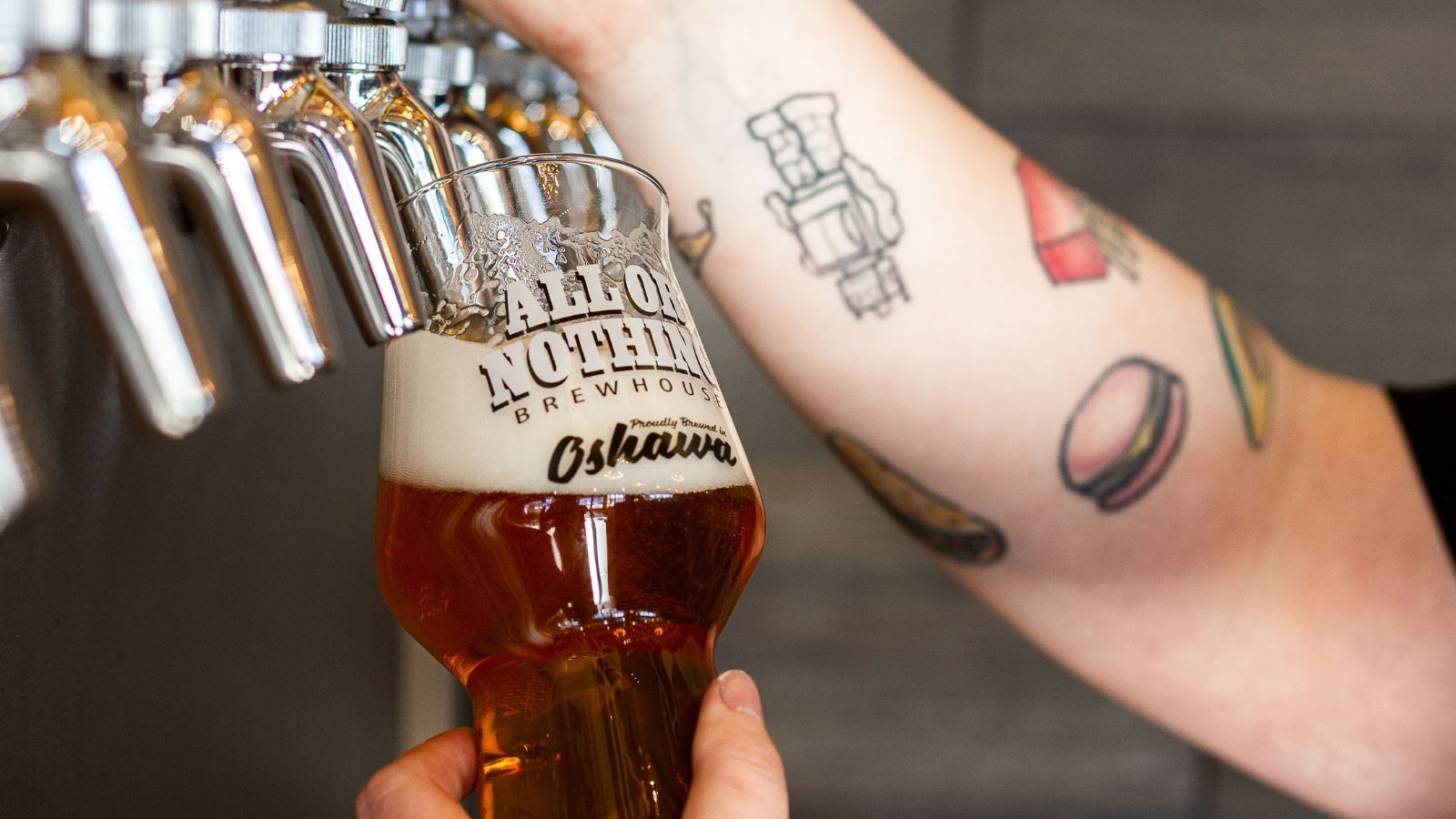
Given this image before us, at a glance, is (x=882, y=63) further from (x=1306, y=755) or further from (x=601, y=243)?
(x=1306, y=755)

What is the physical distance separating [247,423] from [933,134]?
45cm

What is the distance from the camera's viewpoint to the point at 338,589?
88 centimetres

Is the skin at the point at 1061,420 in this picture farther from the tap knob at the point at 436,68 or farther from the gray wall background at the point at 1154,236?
the gray wall background at the point at 1154,236

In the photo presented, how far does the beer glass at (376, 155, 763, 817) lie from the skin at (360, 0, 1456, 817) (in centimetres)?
18

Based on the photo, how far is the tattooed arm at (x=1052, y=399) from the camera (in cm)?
72

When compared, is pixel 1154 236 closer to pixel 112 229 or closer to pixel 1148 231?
pixel 1148 231

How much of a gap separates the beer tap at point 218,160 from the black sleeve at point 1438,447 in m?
0.96

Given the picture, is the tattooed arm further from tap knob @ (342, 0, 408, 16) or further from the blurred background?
the blurred background

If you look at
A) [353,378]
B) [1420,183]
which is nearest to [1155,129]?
[1420,183]

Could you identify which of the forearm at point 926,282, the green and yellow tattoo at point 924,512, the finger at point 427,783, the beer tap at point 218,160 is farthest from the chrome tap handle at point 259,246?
the green and yellow tattoo at point 924,512

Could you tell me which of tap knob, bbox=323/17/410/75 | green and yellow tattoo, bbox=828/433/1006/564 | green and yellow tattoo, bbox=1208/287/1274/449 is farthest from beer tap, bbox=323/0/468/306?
green and yellow tattoo, bbox=1208/287/1274/449

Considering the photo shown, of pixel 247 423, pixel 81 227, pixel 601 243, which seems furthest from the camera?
pixel 247 423

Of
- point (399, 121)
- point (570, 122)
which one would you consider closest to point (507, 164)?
point (399, 121)

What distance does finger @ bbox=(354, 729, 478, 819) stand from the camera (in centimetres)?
45
